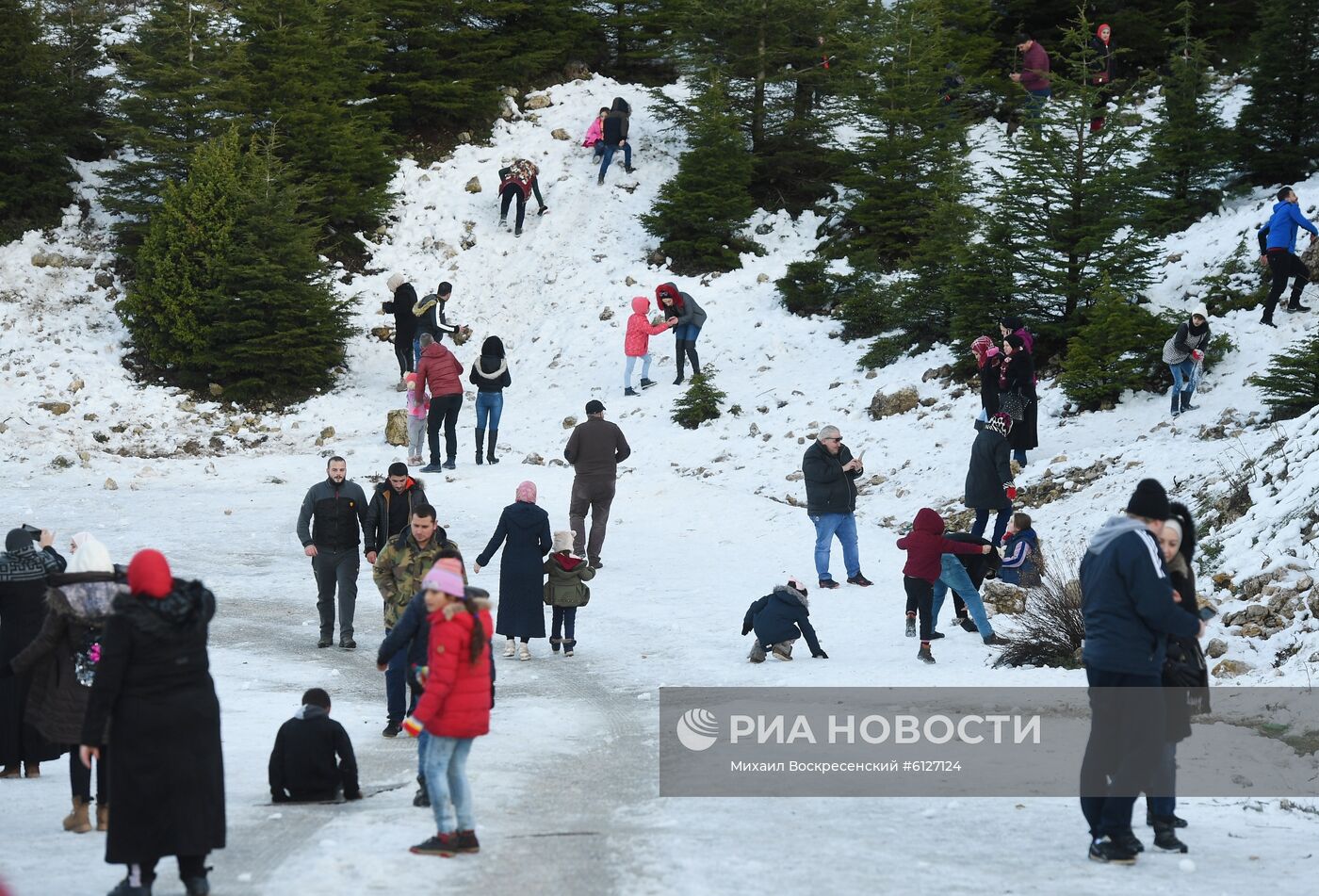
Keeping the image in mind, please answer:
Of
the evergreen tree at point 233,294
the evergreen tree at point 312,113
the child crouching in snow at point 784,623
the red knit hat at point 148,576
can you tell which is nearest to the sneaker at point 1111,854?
the red knit hat at point 148,576

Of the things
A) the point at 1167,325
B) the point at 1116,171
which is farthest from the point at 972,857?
the point at 1116,171

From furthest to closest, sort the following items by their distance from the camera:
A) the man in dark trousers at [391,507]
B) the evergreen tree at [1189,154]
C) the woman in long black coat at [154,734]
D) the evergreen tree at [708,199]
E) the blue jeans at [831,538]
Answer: the evergreen tree at [708,199]
the evergreen tree at [1189,154]
the blue jeans at [831,538]
the man in dark trousers at [391,507]
the woman in long black coat at [154,734]

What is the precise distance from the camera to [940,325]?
22281 mm

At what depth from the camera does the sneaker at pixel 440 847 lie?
6.34m

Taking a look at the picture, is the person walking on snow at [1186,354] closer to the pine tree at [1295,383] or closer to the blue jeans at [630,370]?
the pine tree at [1295,383]

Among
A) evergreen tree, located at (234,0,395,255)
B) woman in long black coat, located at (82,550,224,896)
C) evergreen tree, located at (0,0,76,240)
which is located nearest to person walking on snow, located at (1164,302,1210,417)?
woman in long black coat, located at (82,550,224,896)

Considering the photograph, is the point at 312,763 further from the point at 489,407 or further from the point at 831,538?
the point at 489,407

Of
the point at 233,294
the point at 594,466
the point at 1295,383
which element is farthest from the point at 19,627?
the point at 233,294

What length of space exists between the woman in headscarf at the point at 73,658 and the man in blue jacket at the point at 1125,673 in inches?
201

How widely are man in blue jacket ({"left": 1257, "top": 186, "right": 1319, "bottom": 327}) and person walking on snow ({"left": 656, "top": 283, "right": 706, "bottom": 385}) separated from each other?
373 inches

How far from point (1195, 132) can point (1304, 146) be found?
71.7 inches

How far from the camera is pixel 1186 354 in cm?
1697

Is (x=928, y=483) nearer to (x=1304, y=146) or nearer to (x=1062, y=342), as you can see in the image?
(x=1062, y=342)

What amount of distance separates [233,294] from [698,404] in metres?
9.24
